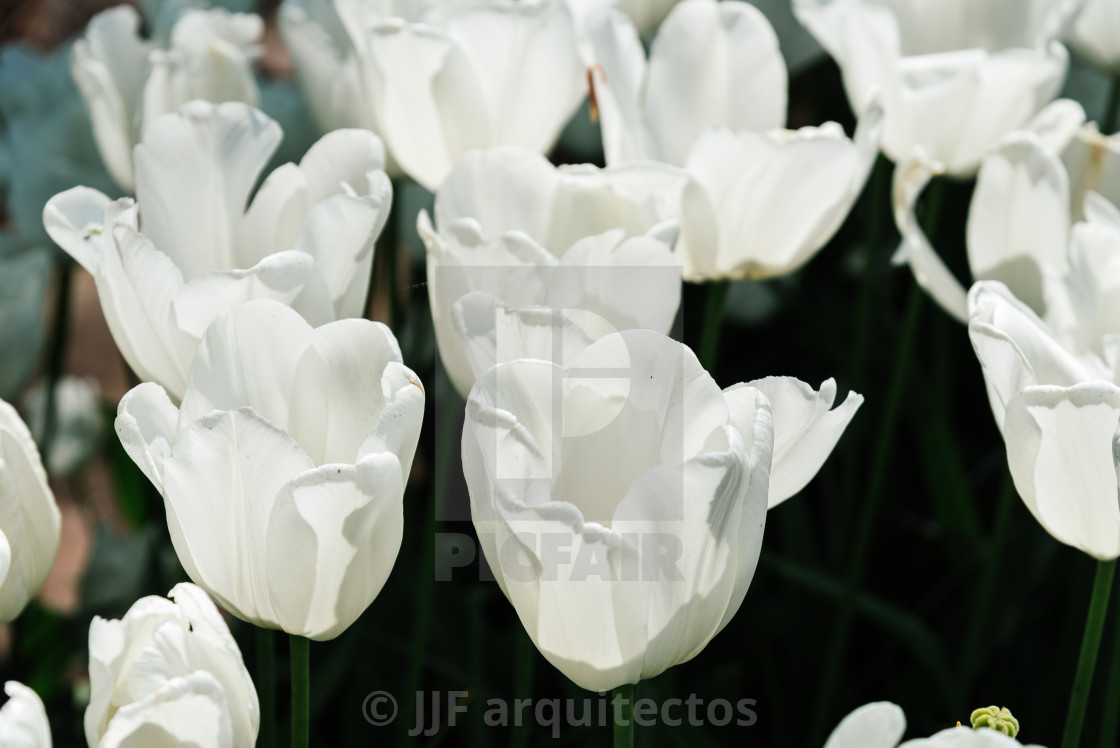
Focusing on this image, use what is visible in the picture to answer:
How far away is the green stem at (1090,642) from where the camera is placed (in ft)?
1.73

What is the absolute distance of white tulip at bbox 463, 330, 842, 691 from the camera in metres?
0.43

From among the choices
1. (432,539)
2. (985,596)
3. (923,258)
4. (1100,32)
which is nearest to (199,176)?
(432,539)

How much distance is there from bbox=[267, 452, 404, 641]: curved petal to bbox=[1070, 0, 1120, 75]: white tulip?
2.51ft

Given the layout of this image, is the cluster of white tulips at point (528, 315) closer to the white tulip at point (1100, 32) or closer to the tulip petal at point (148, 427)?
the tulip petal at point (148, 427)

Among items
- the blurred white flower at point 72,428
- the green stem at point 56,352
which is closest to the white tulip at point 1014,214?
the green stem at point 56,352

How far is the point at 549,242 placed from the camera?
66 cm

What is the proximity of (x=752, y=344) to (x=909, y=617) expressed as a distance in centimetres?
62

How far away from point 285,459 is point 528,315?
4.4 inches

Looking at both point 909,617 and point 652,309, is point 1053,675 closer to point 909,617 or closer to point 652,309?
point 909,617

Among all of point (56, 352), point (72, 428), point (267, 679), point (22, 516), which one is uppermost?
point (22, 516)

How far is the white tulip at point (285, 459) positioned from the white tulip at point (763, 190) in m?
0.28

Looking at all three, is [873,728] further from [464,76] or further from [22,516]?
[464,76]

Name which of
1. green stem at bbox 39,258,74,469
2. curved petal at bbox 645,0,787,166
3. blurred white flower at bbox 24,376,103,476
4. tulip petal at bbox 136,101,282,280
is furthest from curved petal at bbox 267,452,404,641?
blurred white flower at bbox 24,376,103,476

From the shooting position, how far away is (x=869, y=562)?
122cm
